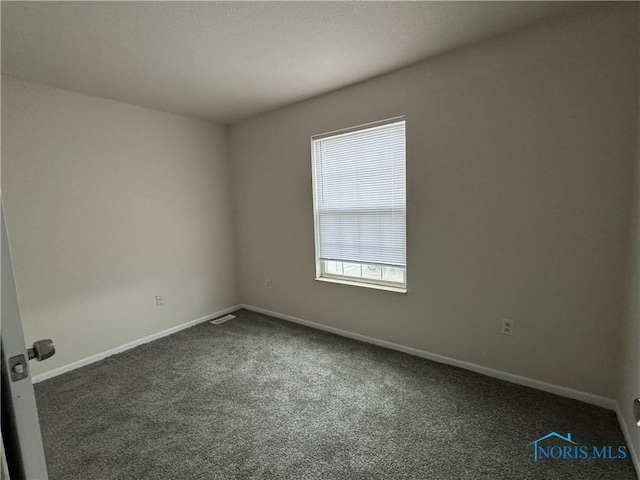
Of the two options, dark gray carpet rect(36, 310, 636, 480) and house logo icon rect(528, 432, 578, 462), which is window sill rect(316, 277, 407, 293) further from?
house logo icon rect(528, 432, 578, 462)

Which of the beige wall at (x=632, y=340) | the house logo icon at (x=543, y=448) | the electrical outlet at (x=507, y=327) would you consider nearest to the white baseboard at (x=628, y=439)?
the beige wall at (x=632, y=340)

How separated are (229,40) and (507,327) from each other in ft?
8.98

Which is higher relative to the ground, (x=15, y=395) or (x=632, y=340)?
(x=15, y=395)

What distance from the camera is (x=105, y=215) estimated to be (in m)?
2.91

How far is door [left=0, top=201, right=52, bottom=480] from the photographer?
688mm

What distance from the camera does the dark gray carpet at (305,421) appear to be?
1.57 m

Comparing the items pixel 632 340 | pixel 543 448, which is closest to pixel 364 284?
pixel 543 448

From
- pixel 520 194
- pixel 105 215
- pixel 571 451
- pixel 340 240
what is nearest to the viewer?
pixel 571 451

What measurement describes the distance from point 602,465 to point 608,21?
7.79 ft

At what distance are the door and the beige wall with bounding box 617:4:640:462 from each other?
7.64ft

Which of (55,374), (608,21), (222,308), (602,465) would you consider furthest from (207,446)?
(608,21)

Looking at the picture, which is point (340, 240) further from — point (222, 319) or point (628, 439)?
point (628, 439)

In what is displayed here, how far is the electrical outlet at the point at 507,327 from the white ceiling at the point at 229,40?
77.8 inches

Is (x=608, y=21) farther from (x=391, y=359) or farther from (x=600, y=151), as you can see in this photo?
(x=391, y=359)
